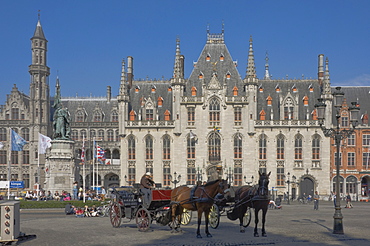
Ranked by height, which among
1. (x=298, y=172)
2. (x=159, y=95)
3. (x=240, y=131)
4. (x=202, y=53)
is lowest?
(x=298, y=172)

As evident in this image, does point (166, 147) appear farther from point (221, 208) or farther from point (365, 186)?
point (221, 208)

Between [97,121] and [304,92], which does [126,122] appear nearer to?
[97,121]

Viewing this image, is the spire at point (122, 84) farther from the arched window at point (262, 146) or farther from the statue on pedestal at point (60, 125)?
the statue on pedestal at point (60, 125)

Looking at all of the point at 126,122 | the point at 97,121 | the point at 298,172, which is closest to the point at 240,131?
the point at 298,172

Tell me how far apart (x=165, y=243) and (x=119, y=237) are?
9.12ft

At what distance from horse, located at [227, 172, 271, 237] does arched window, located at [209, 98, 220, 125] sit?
48598 mm

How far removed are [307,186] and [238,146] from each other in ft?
37.2

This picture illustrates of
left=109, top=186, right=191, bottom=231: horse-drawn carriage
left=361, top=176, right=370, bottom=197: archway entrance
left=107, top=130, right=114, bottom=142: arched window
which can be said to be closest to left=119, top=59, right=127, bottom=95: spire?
left=107, top=130, right=114, bottom=142: arched window

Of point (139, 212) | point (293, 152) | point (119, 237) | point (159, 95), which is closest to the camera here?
point (119, 237)

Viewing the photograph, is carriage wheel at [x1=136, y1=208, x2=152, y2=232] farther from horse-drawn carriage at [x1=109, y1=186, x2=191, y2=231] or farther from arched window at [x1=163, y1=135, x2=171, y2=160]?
arched window at [x1=163, y1=135, x2=171, y2=160]

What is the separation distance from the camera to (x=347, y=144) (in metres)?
77.3

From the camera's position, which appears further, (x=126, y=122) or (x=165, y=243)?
(x=126, y=122)

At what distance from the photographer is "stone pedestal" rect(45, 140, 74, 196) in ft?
158

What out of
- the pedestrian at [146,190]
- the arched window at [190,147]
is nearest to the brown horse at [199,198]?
the pedestrian at [146,190]
